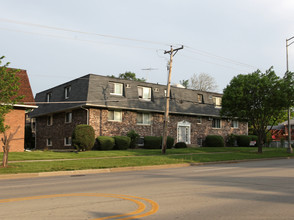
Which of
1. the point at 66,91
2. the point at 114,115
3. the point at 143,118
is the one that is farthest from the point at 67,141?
the point at 143,118

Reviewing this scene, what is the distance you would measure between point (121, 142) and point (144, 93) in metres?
6.91

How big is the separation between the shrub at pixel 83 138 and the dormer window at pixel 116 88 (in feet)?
17.0

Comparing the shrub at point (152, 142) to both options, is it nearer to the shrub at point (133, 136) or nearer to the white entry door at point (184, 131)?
the shrub at point (133, 136)

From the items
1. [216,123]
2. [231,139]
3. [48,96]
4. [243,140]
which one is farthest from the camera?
[243,140]

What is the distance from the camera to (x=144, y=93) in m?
33.6

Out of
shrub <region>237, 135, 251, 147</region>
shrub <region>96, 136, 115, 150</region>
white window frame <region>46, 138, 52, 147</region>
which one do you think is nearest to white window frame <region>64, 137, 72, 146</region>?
Answer: white window frame <region>46, 138, 52, 147</region>

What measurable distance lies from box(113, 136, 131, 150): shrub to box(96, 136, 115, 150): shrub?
562 millimetres

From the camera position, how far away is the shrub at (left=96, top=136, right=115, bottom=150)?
2795cm

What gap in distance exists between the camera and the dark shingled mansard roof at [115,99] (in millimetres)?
29375

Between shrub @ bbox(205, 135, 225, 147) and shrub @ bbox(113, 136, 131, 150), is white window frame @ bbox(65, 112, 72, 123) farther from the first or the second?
shrub @ bbox(205, 135, 225, 147)

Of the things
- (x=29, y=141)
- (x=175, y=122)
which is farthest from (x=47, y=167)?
(x=29, y=141)

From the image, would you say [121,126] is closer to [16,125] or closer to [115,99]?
[115,99]

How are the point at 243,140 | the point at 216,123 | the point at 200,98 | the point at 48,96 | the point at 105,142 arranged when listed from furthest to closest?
the point at 243,140
the point at 216,123
the point at 200,98
the point at 48,96
the point at 105,142

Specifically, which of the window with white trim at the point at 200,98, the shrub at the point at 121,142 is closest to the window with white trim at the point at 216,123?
the window with white trim at the point at 200,98
